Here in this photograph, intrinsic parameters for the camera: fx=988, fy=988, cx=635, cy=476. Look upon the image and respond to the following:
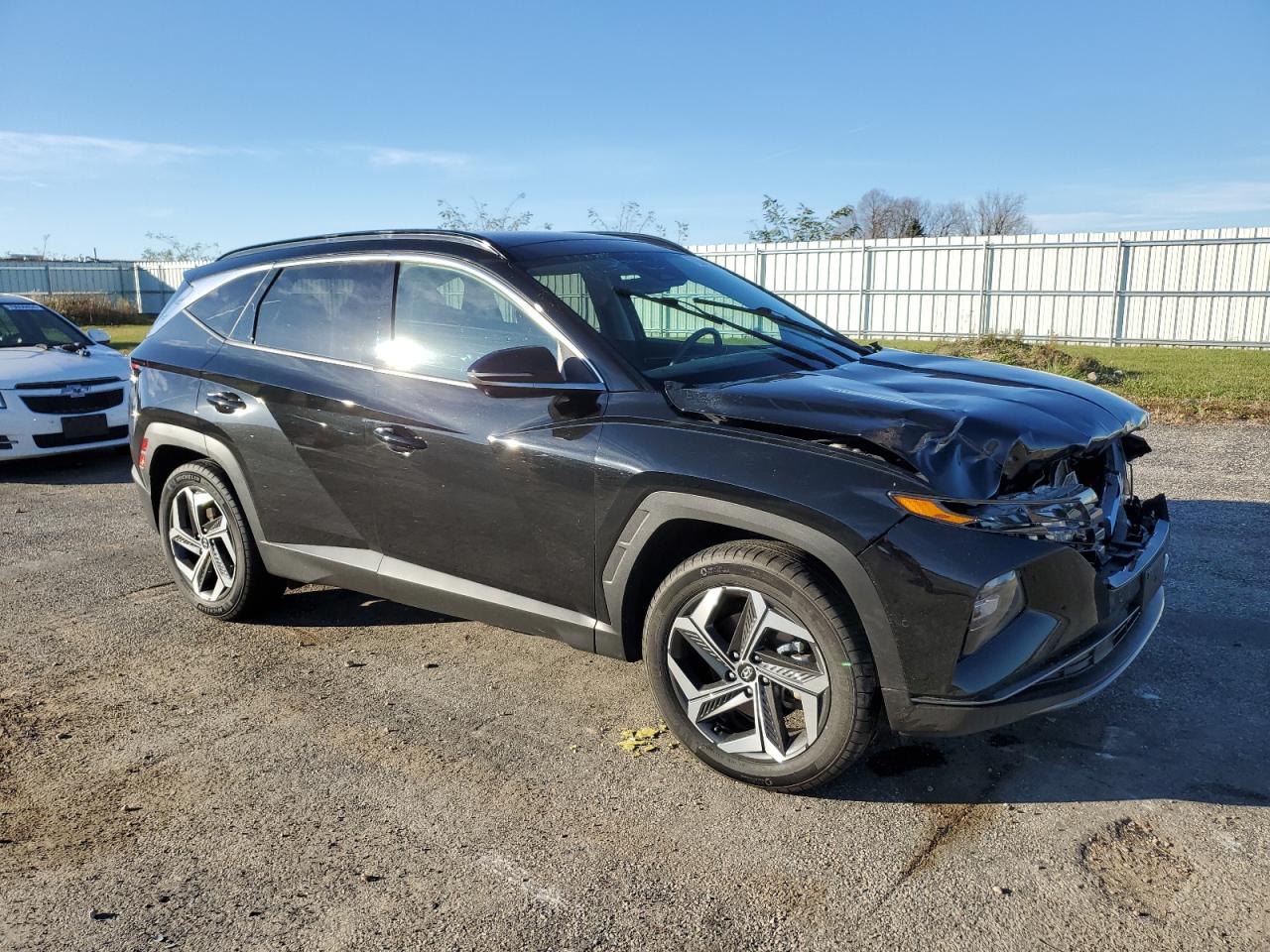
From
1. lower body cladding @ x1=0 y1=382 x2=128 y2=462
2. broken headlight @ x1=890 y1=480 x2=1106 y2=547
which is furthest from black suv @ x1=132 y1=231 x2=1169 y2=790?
lower body cladding @ x1=0 y1=382 x2=128 y2=462

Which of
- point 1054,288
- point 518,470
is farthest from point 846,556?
point 1054,288

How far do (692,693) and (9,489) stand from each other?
7.24m

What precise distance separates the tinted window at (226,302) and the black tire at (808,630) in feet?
8.99

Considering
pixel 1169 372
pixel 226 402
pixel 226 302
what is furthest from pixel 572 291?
pixel 1169 372

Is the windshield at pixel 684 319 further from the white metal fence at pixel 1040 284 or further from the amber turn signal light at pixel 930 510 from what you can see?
the white metal fence at pixel 1040 284

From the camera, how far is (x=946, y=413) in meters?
3.07

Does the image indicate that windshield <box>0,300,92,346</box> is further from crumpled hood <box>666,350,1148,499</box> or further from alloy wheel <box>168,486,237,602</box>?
crumpled hood <box>666,350,1148,499</box>

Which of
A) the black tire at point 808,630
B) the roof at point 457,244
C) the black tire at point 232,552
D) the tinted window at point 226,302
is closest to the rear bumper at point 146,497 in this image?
the black tire at point 232,552

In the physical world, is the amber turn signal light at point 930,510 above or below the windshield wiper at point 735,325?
below

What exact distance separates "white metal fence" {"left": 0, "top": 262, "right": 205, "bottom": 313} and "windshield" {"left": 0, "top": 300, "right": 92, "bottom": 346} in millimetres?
26134

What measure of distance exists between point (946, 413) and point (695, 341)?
3.94 feet

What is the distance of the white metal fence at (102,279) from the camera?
34.0 m

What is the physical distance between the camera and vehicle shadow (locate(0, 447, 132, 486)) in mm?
8562

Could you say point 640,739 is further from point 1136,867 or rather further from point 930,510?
point 1136,867
